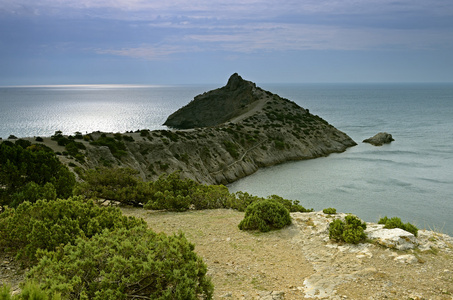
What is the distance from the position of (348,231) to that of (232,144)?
49.9 metres

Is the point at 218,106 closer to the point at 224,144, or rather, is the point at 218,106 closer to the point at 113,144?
the point at 224,144

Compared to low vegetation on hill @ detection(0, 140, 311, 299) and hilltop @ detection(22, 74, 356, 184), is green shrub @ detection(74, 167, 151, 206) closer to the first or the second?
low vegetation on hill @ detection(0, 140, 311, 299)

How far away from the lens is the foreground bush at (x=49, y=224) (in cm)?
984

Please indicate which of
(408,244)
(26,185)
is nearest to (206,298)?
(408,244)

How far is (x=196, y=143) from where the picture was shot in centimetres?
5612

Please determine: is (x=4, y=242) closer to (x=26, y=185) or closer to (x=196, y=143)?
(x=26, y=185)

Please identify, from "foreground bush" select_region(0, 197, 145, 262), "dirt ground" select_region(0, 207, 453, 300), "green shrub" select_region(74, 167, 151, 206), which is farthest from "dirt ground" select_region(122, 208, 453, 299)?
"green shrub" select_region(74, 167, 151, 206)

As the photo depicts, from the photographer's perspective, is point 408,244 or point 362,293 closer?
point 362,293

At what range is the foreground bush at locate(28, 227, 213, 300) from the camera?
289 inches

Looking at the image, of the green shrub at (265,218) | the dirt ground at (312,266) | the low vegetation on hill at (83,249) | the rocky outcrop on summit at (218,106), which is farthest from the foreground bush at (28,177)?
the rocky outcrop on summit at (218,106)

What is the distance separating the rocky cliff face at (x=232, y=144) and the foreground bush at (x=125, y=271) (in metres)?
28.0

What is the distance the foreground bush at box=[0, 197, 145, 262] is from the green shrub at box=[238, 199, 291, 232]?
5721 mm

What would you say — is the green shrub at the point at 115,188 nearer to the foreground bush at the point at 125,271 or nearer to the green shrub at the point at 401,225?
the foreground bush at the point at 125,271

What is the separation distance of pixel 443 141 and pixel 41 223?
307 feet
